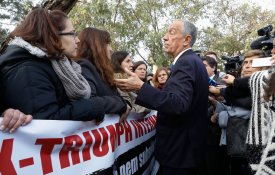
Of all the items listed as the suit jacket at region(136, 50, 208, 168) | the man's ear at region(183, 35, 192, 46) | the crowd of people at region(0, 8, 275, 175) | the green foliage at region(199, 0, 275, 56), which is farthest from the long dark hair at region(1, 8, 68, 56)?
the green foliage at region(199, 0, 275, 56)

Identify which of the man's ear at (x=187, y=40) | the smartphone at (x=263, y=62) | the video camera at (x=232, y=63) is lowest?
the video camera at (x=232, y=63)

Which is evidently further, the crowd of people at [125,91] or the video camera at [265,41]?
the video camera at [265,41]

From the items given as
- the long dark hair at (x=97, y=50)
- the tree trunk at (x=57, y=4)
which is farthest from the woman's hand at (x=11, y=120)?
the tree trunk at (x=57, y=4)

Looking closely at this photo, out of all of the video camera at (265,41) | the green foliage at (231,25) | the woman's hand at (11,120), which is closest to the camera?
the woman's hand at (11,120)

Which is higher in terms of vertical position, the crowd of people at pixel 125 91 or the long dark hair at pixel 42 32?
the long dark hair at pixel 42 32

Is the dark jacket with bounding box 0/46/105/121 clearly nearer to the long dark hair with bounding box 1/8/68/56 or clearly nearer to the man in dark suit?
the long dark hair with bounding box 1/8/68/56

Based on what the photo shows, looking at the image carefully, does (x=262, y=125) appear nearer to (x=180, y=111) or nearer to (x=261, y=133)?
(x=261, y=133)

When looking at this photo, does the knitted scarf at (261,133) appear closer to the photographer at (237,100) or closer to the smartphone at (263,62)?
the smartphone at (263,62)

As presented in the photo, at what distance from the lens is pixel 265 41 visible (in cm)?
324

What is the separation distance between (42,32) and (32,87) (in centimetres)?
37

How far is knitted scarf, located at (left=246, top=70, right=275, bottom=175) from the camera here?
2105 millimetres

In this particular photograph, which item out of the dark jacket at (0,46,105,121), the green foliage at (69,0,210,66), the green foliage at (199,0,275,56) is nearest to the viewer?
the dark jacket at (0,46,105,121)

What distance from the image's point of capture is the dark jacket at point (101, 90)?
2.32 metres

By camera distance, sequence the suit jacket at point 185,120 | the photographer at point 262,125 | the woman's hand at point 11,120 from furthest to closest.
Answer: the suit jacket at point 185,120 < the photographer at point 262,125 < the woman's hand at point 11,120
